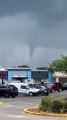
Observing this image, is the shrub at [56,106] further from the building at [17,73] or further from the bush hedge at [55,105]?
the building at [17,73]

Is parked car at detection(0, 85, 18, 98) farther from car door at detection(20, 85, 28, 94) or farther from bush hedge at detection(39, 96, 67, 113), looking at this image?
bush hedge at detection(39, 96, 67, 113)

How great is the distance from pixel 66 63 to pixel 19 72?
68155 millimetres

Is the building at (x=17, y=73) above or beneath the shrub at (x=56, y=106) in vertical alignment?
above

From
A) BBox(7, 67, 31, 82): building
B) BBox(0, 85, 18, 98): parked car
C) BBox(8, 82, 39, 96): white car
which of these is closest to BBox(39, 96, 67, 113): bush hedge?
BBox(0, 85, 18, 98): parked car

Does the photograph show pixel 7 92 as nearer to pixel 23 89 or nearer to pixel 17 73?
pixel 23 89

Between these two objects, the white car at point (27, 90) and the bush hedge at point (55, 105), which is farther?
the white car at point (27, 90)

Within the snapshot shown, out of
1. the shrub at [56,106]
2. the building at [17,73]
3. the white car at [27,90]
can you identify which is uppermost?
the building at [17,73]

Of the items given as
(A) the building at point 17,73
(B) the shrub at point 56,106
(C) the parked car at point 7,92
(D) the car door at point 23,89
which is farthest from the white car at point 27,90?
(A) the building at point 17,73

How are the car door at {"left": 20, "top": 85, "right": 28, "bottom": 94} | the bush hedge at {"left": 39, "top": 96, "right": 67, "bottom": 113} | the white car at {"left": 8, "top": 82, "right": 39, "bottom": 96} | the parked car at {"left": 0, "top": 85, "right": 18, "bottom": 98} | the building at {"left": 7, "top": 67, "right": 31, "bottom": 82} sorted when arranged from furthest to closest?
the building at {"left": 7, "top": 67, "right": 31, "bottom": 82} → the car door at {"left": 20, "top": 85, "right": 28, "bottom": 94} → the white car at {"left": 8, "top": 82, "right": 39, "bottom": 96} → the parked car at {"left": 0, "top": 85, "right": 18, "bottom": 98} → the bush hedge at {"left": 39, "top": 96, "right": 67, "bottom": 113}

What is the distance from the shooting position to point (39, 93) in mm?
63500

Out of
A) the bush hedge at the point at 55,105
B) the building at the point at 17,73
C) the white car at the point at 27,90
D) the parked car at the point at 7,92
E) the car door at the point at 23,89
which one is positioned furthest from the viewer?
the building at the point at 17,73

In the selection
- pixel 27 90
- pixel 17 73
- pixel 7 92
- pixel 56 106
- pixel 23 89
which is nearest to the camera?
pixel 56 106

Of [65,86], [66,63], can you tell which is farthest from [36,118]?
[65,86]

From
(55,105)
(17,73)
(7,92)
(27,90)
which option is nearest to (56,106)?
(55,105)
